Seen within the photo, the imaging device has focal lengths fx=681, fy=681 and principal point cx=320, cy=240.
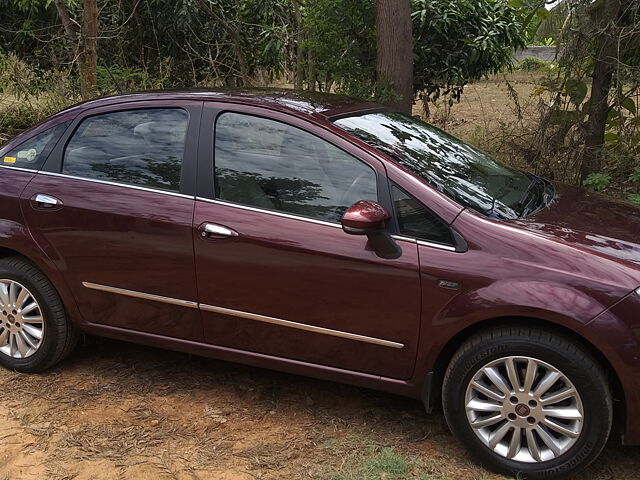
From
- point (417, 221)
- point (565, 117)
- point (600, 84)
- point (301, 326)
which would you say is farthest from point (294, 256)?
point (600, 84)

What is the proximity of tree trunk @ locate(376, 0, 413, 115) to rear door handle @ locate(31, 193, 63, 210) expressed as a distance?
349 centimetres

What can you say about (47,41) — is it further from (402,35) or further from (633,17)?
(633,17)

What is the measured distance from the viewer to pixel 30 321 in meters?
3.97

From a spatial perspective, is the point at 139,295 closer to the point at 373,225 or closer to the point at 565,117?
the point at 373,225

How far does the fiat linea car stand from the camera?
2859 millimetres

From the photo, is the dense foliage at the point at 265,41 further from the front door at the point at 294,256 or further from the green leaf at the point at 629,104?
the front door at the point at 294,256

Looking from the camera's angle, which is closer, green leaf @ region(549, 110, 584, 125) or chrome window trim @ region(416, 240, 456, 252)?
chrome window trim @ region(416, 240, 456, 252)

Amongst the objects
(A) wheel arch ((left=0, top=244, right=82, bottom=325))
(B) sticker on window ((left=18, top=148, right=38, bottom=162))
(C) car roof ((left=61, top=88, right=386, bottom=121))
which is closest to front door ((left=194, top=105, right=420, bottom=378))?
(C) car roof ((left=61, top=88, right=386, bottom=121))

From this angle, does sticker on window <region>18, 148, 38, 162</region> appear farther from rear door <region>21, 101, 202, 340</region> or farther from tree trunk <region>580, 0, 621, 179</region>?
tree trunk <region>580, 0, 621, 179</region>

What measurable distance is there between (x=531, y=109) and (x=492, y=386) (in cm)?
456

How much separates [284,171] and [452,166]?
0.90 meters

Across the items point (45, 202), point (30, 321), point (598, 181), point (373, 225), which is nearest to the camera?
point (373, 225)

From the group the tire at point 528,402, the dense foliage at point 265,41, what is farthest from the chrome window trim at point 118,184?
the dense foliage at point 265,41

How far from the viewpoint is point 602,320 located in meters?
2.73
